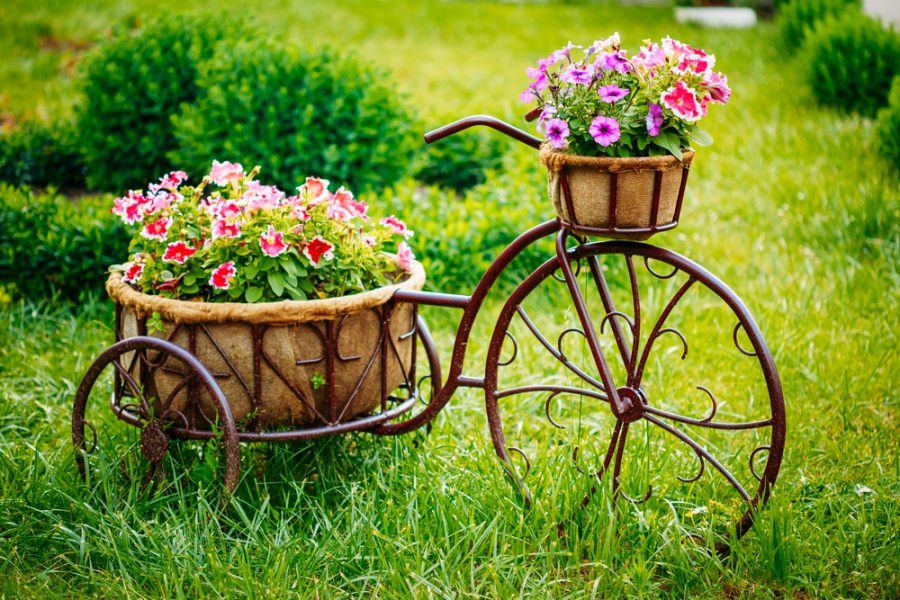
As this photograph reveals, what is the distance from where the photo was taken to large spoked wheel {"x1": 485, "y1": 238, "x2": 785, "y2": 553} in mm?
2412

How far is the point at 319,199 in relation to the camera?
2.71 meters

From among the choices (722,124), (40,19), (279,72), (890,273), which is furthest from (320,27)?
(890,273)

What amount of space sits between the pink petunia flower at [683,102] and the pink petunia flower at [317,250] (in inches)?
40.3

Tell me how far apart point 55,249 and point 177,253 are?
186 centimetres

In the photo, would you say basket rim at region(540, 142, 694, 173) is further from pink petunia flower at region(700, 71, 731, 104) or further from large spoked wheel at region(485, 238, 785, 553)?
large spoked wheel at region(485, 238, 785, 553)

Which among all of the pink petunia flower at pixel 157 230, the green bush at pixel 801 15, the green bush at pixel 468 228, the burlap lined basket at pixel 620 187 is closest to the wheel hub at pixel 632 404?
the burlap lined basket at pixel 620 187

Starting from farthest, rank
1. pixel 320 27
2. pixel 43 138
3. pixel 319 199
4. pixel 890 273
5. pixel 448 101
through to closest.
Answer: pixel 320 27
pixel 448 101
pixel 43 138
pixel 890 273
pixel 319 199

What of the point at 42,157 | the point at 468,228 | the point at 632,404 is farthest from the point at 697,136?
the point at 42,157

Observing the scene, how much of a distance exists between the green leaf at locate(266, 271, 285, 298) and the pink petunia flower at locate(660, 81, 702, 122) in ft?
3.73

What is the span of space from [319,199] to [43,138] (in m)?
3.60

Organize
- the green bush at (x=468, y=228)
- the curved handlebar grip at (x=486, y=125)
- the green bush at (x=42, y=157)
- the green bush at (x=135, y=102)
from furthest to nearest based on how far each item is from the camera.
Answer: the green bush at (x=42, y=157), the green bush at (x=135, y=102), the green bush at (x=468, y=228), the curved handlebar grip at (x=486, y=125)

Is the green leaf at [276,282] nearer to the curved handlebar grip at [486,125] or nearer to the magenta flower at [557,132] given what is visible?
the curved handlebar grip at [486,125]

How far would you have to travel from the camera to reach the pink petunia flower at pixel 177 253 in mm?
Answer: 2584

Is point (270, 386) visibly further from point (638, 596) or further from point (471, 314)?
point (638, 596)
